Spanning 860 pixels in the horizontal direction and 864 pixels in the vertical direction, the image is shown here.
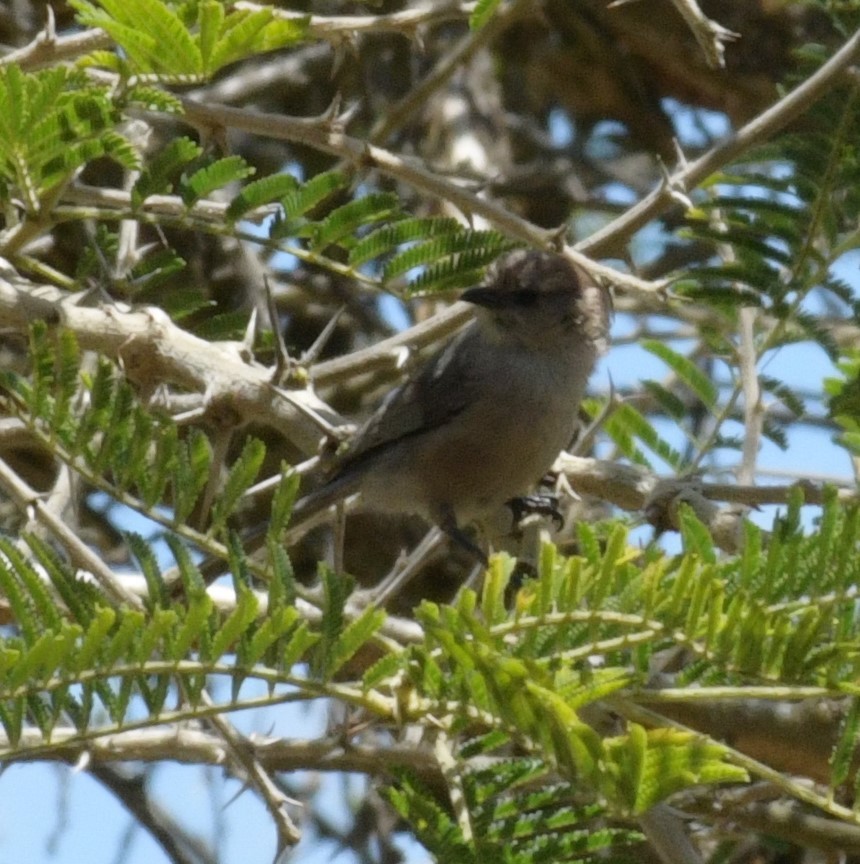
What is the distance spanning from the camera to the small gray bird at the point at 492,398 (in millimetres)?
5891

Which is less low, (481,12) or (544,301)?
(544,301)

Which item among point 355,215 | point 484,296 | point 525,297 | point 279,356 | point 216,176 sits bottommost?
point 279,356

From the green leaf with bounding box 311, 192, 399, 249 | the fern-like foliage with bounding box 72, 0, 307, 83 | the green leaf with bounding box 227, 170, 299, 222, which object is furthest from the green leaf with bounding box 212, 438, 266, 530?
the green leaf with bounding box 311, 192, 399, 249

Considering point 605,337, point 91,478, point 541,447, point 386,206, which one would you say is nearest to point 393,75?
point 605,337

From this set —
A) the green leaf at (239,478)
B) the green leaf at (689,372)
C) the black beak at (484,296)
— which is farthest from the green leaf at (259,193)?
the green leaf at (689,372)

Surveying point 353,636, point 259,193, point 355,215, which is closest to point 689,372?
point 355,215

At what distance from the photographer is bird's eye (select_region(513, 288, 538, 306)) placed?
6.07 m

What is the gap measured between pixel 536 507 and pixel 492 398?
25.3 inches

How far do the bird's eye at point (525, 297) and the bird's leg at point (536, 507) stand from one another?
2.52 ft

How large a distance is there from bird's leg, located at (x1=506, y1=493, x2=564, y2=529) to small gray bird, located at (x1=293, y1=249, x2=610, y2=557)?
0.18 feet

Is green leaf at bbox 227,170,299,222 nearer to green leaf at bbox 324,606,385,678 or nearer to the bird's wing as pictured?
green leaf at bbox 324,606,385,678

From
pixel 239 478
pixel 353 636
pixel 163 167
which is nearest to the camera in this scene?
pixel 353 636

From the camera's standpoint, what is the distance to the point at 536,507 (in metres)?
5.68

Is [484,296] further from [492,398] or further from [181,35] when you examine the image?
[181,35]
